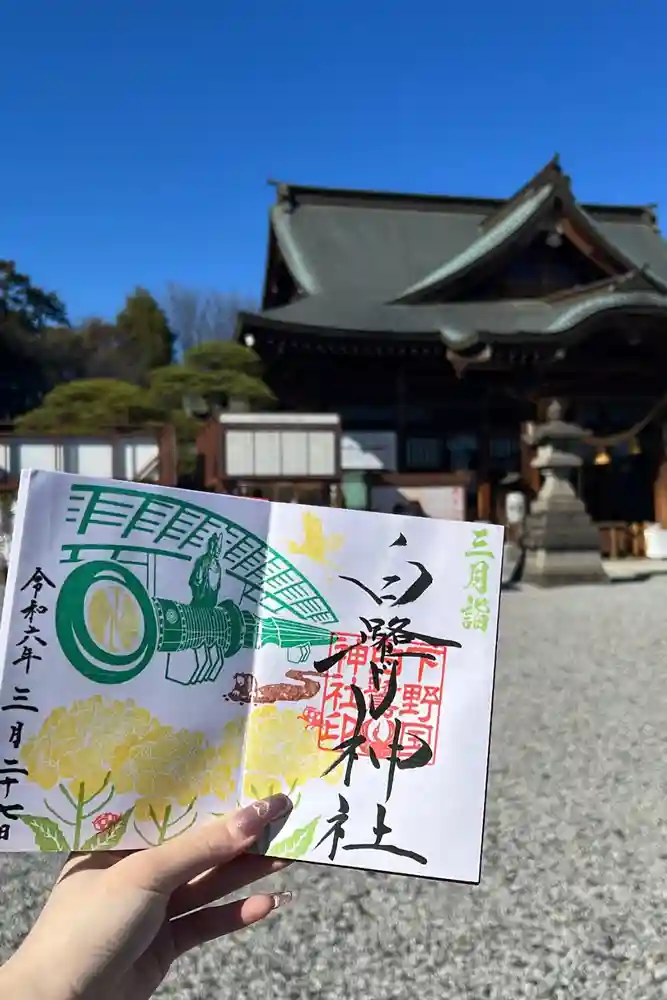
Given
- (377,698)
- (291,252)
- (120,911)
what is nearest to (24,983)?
(120,911)

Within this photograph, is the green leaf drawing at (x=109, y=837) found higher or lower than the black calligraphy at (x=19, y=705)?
lower

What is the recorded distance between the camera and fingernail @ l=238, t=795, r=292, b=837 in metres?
0.88

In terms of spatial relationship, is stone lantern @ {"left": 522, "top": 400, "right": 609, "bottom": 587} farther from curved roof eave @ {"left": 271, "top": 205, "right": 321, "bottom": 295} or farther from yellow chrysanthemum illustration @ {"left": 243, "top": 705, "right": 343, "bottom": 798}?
yellow chrysanthemum illustration @ {"left": 243, "top": 705, "right": 343, "bottom": 798}

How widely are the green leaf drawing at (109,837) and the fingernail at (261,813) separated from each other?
0.48 feet

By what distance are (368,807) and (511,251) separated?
36.8ft

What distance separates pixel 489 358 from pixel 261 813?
8.75 meters

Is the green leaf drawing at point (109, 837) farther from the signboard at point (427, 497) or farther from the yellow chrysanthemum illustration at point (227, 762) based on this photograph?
Answer: the signboard at point (427, 497)

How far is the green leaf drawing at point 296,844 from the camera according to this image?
92 centimetres

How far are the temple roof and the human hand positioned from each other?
813 cm

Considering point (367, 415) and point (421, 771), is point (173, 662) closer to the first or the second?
point (421, 771)

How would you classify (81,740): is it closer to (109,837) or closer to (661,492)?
(109,837)

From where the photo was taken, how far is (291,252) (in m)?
12.4

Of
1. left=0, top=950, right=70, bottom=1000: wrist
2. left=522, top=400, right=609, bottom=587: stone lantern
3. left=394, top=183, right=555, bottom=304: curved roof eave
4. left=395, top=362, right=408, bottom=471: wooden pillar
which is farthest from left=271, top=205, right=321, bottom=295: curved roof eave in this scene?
left=0, top=950, right=70, bottom=1000: wrist

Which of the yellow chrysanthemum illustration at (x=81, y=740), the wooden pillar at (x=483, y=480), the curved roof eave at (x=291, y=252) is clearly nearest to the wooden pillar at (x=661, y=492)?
the wooden pillar at (x=483, y=480)
